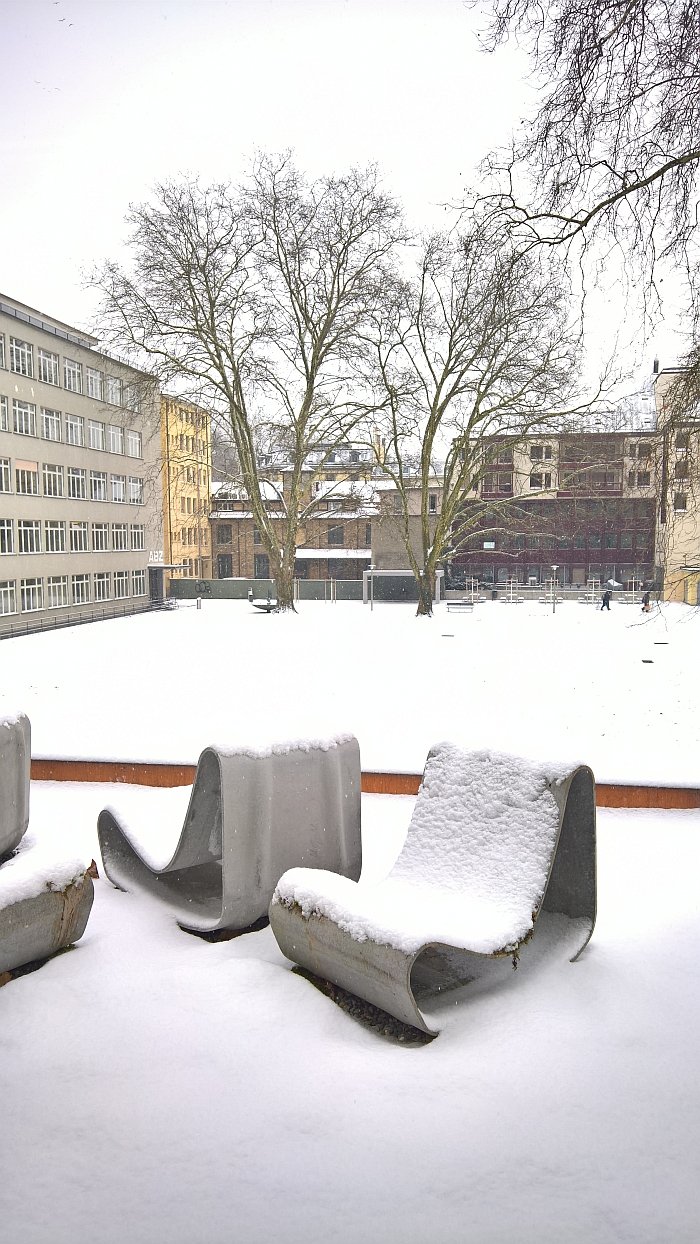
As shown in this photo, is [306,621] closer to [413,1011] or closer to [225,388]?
[225,388]

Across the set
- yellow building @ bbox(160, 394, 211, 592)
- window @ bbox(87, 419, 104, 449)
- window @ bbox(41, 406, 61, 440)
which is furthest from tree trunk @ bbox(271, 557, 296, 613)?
yellow building @ bbox(160, 394, 211, 592)

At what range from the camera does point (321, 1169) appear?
→ 8.32ft

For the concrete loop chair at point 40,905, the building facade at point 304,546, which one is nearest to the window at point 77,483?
the building facade at point 304,546

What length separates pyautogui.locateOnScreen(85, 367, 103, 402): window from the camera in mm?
36250

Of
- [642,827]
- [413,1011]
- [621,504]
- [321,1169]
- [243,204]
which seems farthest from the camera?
[621,504]

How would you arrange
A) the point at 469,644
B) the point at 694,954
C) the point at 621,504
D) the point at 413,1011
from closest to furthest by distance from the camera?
the point at 413,1011 → the point at 694,954 → the point at 469,644 → the point at 621,504

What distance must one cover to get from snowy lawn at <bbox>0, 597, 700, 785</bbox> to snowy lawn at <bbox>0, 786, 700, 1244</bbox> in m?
1.12

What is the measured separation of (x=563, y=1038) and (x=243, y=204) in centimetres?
2812

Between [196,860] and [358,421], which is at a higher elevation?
[358,421]

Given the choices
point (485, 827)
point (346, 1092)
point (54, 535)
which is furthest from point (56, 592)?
point (346, 1092)

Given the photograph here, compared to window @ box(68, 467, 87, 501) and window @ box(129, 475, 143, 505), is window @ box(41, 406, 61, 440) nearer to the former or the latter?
window @ box(68, 467, 87, 501)

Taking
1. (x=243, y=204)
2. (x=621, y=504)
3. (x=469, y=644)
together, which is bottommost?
(x=469, y=644)

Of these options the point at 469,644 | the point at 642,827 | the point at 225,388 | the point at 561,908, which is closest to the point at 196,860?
the point at 561,908

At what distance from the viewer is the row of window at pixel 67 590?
101ft
